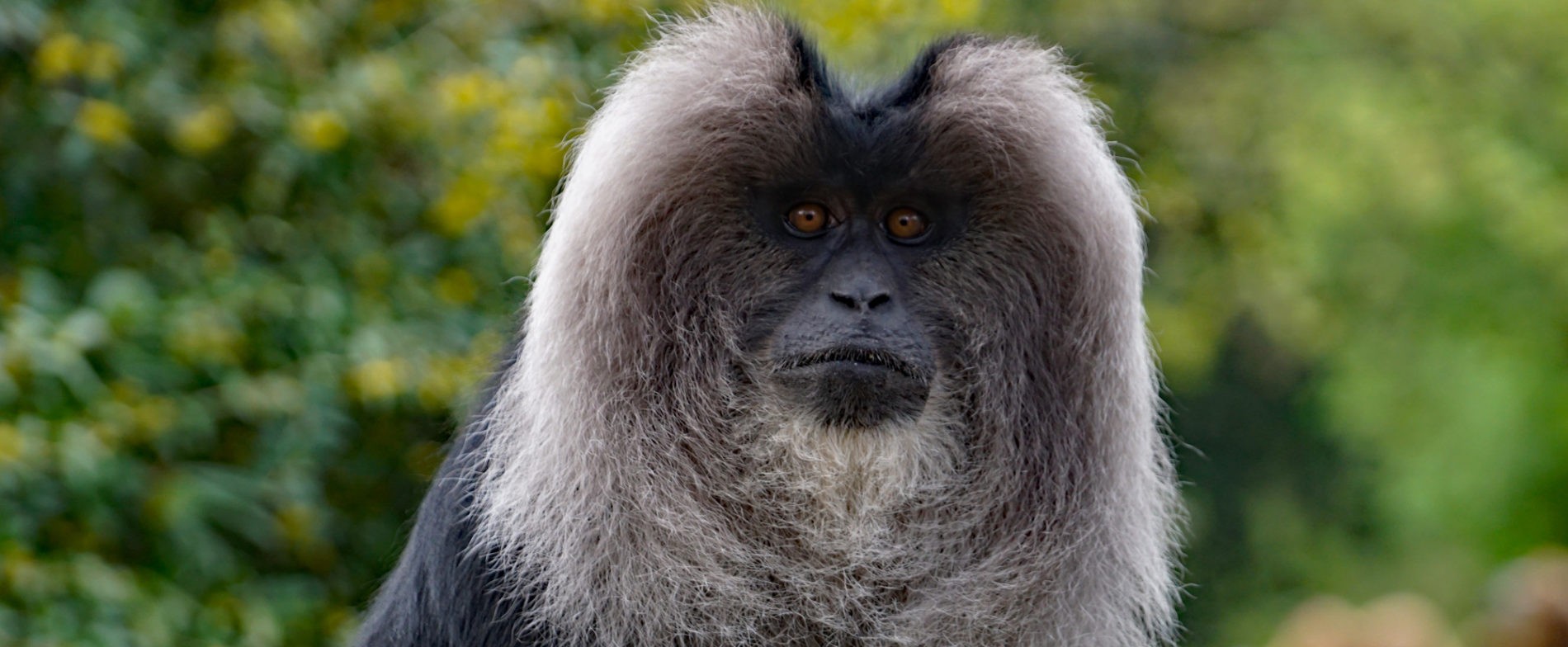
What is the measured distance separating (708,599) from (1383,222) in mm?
6982

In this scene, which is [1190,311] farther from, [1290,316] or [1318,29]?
[1318,29]

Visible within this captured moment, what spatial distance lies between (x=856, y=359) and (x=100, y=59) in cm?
225

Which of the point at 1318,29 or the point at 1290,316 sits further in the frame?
the point at 1318,29

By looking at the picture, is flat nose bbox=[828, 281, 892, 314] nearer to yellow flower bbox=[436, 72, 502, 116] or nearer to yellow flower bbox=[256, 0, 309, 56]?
yellow flower bbox=[436, 72, 502, 116]

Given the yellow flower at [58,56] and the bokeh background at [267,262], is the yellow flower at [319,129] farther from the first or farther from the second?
the yellow flower at [58,56]

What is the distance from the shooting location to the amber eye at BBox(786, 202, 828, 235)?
2592mm

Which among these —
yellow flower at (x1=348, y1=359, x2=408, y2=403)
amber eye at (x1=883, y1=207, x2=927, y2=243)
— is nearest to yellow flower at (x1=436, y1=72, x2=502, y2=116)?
yellow flower at (x1=348, y1=359, x2=408, y2=403)

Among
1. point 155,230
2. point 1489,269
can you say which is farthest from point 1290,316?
point 155,230

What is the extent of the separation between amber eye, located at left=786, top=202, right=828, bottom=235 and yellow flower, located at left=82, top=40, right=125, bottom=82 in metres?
2.03

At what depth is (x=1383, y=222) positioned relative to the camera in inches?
341

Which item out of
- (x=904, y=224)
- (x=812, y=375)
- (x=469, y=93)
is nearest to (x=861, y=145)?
(x=904, y=224)

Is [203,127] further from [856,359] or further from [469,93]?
[856,359]

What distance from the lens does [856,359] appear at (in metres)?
2.45

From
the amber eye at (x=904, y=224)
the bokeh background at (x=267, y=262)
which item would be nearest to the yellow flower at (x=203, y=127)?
the bokeh background at (x=267, y=262)
